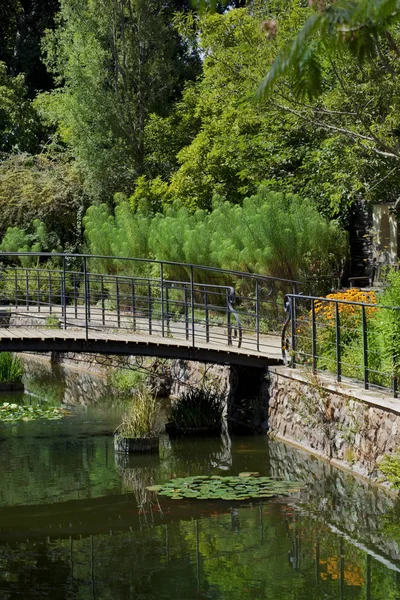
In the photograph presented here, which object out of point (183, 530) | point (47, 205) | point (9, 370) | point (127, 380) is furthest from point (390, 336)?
point (47, 205)

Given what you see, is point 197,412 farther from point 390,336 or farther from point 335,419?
point 390,336

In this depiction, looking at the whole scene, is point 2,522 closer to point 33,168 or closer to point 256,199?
point 256,199

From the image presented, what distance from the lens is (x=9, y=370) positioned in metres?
20.6

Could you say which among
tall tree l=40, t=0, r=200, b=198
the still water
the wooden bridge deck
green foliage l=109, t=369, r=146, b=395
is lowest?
the still water

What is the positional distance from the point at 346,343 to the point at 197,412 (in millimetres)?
2633

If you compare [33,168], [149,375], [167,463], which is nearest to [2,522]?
[167,463]

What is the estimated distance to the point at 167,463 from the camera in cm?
1391

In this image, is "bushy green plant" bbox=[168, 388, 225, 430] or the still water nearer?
the still water

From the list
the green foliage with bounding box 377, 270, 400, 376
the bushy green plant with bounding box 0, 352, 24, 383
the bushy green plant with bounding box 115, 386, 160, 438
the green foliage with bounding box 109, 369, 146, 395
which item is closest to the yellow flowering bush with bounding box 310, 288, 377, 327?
the green foliage with bounding box 377, 270, 400, 376

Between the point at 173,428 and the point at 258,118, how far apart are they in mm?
7408

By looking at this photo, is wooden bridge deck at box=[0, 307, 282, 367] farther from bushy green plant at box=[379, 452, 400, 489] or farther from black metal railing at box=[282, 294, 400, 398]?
bushy green plant at box=[379, 452, 400, 489]

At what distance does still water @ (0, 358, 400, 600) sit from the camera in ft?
29.0

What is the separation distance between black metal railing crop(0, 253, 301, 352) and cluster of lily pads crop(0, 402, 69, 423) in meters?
1.51

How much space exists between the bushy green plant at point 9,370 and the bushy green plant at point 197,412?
546 cm
